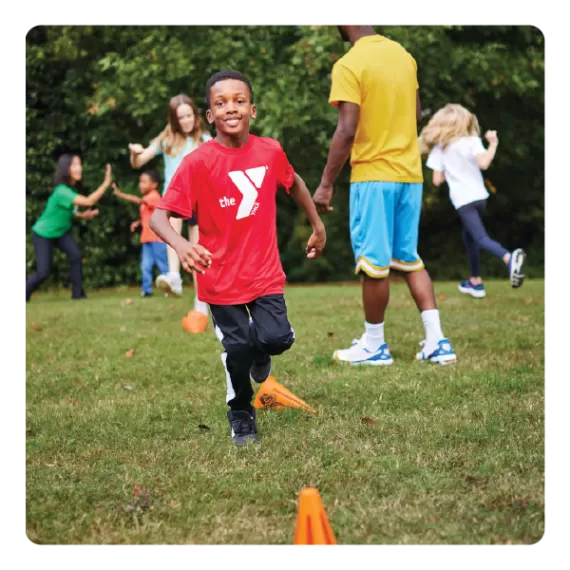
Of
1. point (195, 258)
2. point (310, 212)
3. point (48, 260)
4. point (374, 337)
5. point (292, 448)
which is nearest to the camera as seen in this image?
point (195, 258)

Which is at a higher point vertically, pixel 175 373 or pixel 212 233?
pixel 212 233

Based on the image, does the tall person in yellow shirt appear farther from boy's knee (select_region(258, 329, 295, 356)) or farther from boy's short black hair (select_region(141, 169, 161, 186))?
boy's short black hair (select_region(141, 169, 161, 186))

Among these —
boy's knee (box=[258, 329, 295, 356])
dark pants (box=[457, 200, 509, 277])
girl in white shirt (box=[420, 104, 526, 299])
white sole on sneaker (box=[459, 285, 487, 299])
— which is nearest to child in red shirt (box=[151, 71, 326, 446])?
boy's knee (box=[258, 329, 295, 356])

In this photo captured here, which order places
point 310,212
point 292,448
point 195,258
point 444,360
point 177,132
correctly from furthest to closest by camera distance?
point 177,132 → point 444,360 → point 310,212 → point 292,448 → point 195,258

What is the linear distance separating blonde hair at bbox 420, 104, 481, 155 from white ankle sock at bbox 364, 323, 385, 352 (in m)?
4.17

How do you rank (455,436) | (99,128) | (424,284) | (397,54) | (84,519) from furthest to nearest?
1. (99,128)
2. (424,284)
3. (397,54)
4. (455,436)
5. (84,519)

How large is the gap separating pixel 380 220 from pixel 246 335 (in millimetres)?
1851

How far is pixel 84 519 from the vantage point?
10.1 feet

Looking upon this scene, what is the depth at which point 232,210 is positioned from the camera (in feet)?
13.0

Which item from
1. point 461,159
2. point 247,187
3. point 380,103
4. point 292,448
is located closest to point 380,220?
point 380,103

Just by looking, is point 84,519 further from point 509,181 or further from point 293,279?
point 509,181

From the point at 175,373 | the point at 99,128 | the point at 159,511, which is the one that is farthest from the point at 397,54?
the point at 99,128

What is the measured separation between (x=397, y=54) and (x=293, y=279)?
1076 centimetres

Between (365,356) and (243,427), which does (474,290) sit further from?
(243,427)
